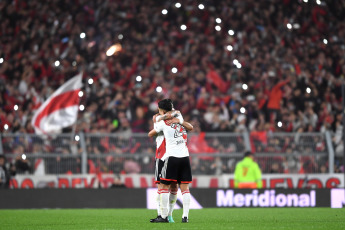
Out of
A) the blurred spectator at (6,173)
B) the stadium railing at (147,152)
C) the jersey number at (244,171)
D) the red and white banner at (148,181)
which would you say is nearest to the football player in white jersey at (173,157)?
the jersey number at (244,171)

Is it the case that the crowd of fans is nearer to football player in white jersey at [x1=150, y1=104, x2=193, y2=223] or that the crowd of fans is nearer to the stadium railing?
the stadium railing

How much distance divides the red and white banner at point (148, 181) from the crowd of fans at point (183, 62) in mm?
1046

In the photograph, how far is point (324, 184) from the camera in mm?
22641

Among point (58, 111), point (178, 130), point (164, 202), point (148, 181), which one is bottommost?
point (164, 202)

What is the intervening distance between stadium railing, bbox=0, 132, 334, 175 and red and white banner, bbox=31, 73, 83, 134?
681 mm

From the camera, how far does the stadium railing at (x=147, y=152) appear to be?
858 inches

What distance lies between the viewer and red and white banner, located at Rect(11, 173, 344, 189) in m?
21.9

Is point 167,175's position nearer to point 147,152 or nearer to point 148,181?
point 147,152

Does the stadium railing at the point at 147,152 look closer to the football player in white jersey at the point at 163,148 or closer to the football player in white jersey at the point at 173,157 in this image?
the football player in white jersey at the point at 163,148

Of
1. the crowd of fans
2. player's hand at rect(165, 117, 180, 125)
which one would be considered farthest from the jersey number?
player's hand at rect(165, 117, 180, 125)

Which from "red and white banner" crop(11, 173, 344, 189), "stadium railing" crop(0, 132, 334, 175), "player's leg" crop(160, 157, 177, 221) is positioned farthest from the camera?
"red and white banner" crop(11, 173, 344, 189)

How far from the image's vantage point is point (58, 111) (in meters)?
22.7

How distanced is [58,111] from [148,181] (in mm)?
3459

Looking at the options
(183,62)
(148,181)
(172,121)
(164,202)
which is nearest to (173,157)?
(172,121)
